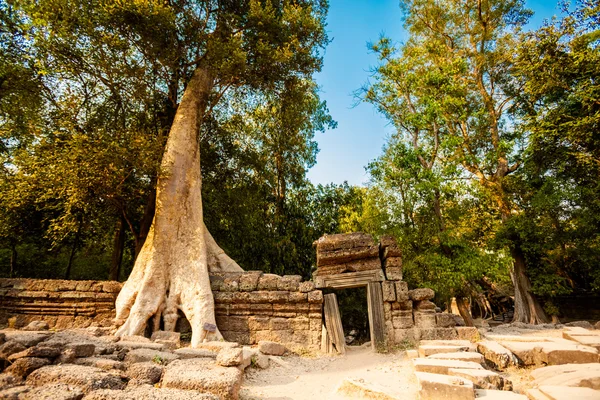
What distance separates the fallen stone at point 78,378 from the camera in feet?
7.82

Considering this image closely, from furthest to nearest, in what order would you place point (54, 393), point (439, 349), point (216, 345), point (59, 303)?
point (59, 303) < point (216, 345) < point (439, 349) < point (54, 393)

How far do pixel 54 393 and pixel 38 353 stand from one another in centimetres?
107

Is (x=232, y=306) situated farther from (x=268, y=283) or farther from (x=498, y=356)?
(x=498, y=356)

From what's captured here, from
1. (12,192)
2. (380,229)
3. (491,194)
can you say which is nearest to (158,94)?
(12,192)

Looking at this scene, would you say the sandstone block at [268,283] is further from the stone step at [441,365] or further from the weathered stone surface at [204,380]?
the stone step at [441,365]

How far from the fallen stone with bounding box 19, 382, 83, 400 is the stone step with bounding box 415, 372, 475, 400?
9.18 feet

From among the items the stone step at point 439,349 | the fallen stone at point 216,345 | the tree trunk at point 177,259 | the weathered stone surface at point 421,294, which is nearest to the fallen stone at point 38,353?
the fallen stone at point 216,345

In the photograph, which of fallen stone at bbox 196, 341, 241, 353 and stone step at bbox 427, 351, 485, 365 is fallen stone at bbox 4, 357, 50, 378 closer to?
fallen stone at bbox 196, 341, 241, 353

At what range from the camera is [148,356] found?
3.55m

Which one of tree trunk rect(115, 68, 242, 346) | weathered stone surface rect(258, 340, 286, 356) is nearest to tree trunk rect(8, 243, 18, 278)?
tree trunk rect(115, 68, 242, 346)

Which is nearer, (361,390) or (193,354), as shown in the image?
(361,390)

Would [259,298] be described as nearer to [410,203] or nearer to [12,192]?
[410,203]

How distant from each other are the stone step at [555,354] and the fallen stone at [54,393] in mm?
4834

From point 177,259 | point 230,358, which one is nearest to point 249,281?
point 177,259
